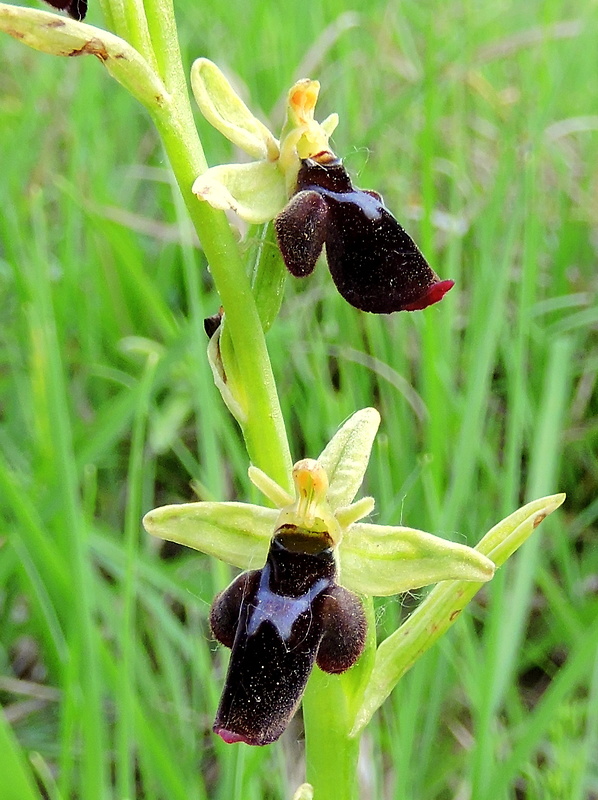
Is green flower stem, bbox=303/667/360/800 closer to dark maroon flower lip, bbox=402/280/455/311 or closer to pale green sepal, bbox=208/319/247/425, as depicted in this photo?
pale green sepal, bbox=208/319/247/425

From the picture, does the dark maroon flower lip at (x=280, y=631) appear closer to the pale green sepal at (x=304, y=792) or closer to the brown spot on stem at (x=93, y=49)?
the pale green sepal at (x=304, y=792)

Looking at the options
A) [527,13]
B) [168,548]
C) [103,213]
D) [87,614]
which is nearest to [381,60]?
[527,13]

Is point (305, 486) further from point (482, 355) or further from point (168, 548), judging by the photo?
point (168, 548)

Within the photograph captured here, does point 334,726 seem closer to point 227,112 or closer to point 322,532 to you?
point 322,532

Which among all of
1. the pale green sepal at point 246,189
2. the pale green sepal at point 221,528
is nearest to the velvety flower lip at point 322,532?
the pale green sepal at point 221,528

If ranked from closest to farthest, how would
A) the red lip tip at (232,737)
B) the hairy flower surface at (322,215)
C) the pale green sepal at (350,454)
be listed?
the red lip tip at (232,737) → the hairy flower surface at (322,215) → the pale green sepal at (350,454)

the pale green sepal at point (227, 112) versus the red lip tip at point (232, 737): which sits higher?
the pale green sepal at point (227, 112)
